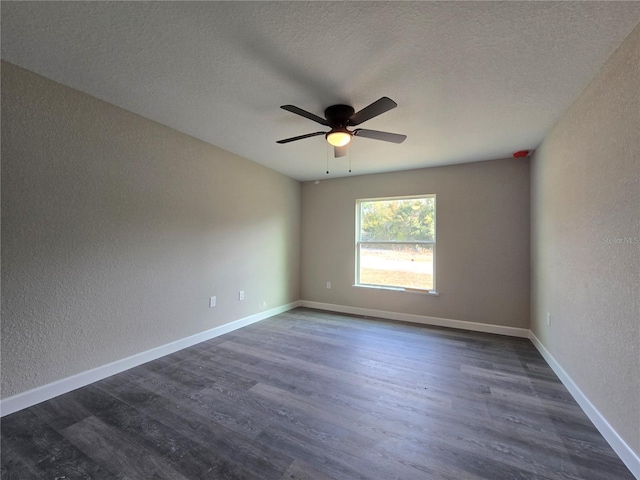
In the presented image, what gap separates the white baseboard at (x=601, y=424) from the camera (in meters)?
1.40

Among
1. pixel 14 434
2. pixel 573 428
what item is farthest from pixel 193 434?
pixel 573 428

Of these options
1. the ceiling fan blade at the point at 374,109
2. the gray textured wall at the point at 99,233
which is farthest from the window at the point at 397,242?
the ceiling fan blade at the point at 374,109

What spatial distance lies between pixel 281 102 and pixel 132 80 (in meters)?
1.15

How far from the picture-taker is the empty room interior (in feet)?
4.77

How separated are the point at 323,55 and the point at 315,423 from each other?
248 cm

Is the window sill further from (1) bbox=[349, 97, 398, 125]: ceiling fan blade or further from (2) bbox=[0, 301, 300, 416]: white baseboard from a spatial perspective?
(1) bbox=[349, 97, 398, 125]: ceiling fan blade

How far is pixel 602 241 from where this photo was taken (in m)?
1.75

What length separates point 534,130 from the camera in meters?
2.72

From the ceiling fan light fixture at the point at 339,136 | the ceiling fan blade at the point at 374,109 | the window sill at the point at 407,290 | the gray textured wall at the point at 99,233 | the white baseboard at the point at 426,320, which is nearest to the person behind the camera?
the ceiling fan blade at the point at 374,109

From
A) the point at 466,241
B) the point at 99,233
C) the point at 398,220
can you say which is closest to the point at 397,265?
the point at 398,220

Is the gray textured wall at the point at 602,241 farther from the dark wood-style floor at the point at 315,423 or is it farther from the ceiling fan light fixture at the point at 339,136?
the ceiling fan light fixture at the point at 339,136

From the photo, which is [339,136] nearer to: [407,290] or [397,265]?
[397,265]

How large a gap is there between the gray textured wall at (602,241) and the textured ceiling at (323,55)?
25 centimetres

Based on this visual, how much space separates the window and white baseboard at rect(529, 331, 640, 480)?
186 cm
